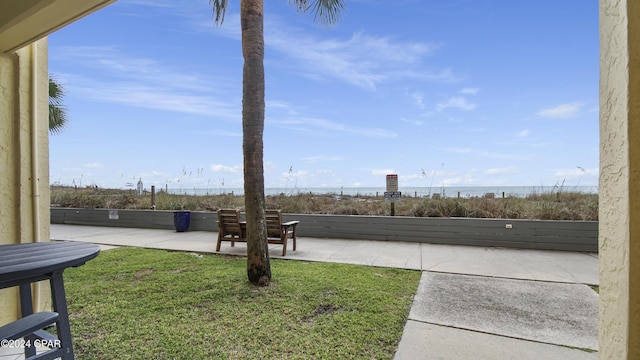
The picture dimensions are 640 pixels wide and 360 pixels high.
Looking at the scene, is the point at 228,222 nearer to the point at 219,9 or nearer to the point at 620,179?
the point at 219,9

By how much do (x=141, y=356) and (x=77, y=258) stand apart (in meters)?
1.14

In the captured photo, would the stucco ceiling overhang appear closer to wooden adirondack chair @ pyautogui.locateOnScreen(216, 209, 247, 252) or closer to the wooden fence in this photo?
wooden adirondack chair @ pyautogui.locateOnScreen(216, 209, 247, 252)

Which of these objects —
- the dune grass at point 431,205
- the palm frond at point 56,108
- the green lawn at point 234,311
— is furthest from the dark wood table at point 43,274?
the palm frond at point 56,108

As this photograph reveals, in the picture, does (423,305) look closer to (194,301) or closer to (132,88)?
(194,301)

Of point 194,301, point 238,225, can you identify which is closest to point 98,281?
point 194,301

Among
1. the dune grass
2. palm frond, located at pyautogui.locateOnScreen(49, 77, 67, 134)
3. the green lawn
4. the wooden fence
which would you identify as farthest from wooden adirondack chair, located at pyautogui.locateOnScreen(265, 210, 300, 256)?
palm frond, located at pyautogui.locateOnScreen(49, 77, 67, 134)

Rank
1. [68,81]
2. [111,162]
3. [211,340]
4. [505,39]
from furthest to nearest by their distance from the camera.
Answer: [111,162], [68,81], [505,39], [211,340]

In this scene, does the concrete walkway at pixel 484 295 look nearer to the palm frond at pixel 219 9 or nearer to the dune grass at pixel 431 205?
the dune grass at pixel 431 205

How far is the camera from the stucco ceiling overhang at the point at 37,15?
1.83m

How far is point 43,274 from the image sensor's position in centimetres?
151

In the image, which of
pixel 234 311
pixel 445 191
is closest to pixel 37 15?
pixel 234 311

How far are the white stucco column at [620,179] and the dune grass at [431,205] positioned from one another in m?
7.11

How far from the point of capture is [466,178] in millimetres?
12859

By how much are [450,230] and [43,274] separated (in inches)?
272
